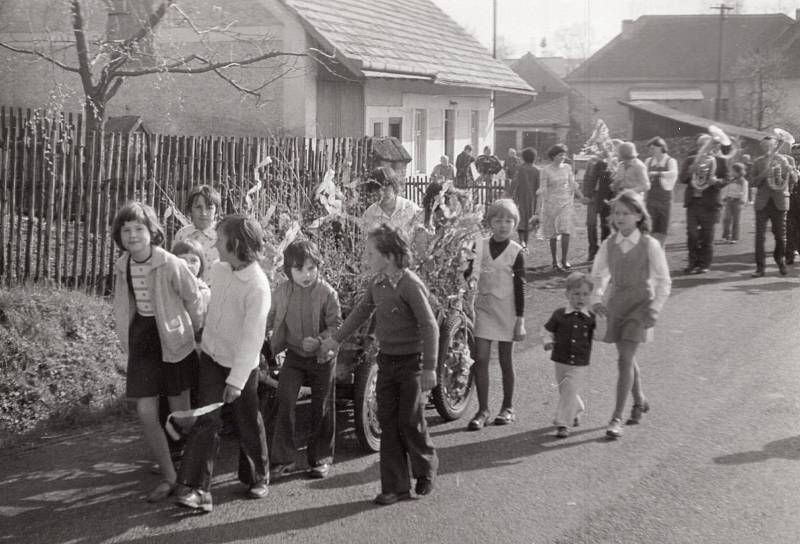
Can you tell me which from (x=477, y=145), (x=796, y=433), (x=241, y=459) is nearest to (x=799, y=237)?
(x=796, y=433)

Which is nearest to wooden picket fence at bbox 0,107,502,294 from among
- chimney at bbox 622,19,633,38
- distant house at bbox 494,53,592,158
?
distant house at bbox 494,53,592,158

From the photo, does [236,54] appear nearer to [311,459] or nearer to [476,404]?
[476,404]

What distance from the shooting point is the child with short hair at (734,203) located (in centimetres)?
1767

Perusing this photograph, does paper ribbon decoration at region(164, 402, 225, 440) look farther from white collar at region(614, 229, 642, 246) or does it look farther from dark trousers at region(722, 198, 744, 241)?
dark trousers at region(722, 198, 744, 241)

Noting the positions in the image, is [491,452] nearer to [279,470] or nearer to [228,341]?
[279,470]

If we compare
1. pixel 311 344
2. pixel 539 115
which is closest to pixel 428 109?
pixel 311 344

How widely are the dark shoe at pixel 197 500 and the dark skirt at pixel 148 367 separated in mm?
659

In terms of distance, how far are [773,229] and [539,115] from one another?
166 ft

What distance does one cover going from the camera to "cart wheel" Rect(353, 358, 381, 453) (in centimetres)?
617

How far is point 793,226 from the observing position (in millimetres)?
14844

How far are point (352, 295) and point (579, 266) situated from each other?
8944 mm

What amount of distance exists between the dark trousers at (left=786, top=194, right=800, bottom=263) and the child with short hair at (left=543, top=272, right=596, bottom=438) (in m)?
9.01

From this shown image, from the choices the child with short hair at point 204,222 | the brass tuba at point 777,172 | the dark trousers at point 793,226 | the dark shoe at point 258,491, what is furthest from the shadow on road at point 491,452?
the dark trousers at point 793,226

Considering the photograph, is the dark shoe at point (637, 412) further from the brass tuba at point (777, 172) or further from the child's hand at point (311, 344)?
the brass tuba at point (777, 172)
